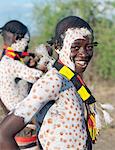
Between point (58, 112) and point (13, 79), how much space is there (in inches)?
80.1

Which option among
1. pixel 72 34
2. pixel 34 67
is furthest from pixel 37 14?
pixel 72 34

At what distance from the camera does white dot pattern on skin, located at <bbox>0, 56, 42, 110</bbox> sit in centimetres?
Answer: 485

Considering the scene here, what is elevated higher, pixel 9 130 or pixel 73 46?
pixel 73 46

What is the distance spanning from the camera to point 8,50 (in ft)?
16.6

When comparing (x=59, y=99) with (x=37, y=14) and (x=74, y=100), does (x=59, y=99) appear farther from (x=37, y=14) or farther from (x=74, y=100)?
(x=37, y=14)

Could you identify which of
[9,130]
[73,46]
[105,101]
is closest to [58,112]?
[9,130]

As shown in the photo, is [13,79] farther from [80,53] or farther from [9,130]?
[9,130]

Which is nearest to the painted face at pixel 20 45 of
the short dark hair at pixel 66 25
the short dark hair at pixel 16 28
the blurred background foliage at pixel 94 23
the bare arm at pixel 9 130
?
the short dark hair at pixel 16 28

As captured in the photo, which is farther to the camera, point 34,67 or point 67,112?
point 34,67

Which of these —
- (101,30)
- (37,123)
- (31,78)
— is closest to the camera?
(37,123)

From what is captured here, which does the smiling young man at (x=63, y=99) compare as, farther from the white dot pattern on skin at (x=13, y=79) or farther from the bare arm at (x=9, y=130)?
the white dot pattern on skin at (x=13, y=79)

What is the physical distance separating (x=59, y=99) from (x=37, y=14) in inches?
679

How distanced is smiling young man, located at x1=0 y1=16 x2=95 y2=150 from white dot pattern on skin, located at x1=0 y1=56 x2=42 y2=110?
1.66 meters

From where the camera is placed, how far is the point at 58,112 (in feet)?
9.59
